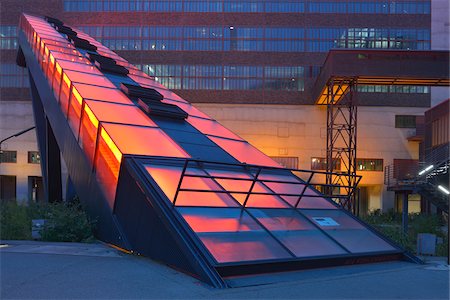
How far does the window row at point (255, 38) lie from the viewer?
48062mm

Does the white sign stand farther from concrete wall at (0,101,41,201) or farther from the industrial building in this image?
concrete wall at (0,101,41,201)

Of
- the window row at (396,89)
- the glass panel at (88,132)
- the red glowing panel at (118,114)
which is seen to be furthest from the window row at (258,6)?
the glass panel at (88,132)

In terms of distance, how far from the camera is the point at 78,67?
766 inches

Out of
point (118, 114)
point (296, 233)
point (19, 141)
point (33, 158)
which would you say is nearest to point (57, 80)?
point (118, 114)

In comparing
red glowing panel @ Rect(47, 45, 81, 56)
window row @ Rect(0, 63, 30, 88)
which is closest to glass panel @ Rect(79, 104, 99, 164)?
red glowing panel @ Rect(47, 45, 81, 56)

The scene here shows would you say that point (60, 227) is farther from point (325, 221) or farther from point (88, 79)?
point (88, 79)

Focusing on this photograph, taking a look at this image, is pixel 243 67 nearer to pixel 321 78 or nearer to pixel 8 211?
pixel 321 78

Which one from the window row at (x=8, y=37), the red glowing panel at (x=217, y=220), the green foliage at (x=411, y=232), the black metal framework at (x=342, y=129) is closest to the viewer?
the red glowing panel at (x=217, y=220)

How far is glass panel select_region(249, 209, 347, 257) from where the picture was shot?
9.91 m

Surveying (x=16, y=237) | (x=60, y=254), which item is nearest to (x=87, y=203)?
(x=16, y=237)

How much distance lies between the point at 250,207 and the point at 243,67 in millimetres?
38553

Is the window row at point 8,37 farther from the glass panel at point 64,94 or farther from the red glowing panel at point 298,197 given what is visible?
the red glowing panel at point 298,197

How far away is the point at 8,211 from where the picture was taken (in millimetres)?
16547

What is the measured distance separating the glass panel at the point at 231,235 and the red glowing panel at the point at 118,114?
5.10 metres
